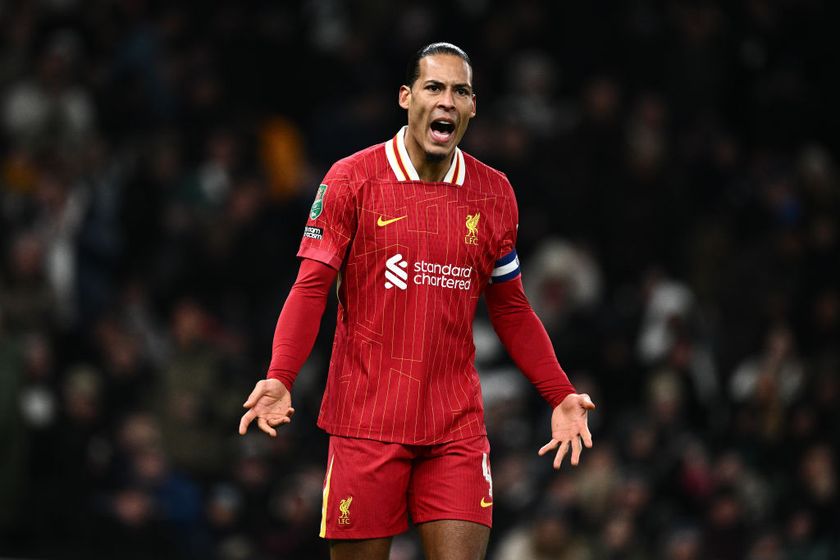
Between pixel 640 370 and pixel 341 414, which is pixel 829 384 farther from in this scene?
pixel 341 414

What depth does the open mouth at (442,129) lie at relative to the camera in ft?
17.7

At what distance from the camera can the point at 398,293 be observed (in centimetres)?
537

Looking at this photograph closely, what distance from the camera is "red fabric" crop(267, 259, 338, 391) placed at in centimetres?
523

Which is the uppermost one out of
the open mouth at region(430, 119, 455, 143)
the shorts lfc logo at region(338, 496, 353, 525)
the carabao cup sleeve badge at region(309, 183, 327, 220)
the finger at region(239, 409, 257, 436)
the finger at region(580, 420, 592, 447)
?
the open mouth at region(430, 119, 455, 143)

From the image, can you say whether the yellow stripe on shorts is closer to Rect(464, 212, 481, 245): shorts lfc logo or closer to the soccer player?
the soccer player

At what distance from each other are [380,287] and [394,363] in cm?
27

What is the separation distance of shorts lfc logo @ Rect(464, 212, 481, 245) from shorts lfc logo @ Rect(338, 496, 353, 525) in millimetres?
976

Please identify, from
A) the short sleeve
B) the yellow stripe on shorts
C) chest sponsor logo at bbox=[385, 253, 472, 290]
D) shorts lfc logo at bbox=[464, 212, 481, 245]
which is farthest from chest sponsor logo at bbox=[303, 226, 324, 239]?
the yellow stripe on shorts

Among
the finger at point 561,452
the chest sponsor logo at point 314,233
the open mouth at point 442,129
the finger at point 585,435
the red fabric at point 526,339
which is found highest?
the open mouth at point 442,129

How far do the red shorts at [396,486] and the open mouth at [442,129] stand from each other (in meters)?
1.05

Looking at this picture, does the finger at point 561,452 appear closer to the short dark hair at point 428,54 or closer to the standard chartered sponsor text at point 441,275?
the standard chartered sponsor text at point 441,275

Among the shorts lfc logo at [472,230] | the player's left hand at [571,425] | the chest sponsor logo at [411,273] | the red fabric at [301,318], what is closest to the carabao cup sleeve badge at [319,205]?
the red fabric at [301,318]

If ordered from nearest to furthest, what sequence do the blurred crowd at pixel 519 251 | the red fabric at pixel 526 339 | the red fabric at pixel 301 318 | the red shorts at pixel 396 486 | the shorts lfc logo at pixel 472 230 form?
the red fabric at pixel 301 318, the red shorts at pixel 396 486, the shorts lfc logo at pixel 472 230, the red fabric at pixel 526 339, the blurred crowd at pixel 519 251

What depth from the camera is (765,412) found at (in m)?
11.2
